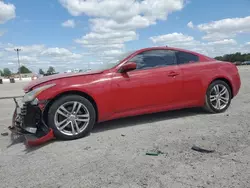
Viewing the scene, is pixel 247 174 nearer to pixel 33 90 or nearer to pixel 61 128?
pixel 61 128

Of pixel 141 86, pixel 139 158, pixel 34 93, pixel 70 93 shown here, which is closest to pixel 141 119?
pixel 141 86

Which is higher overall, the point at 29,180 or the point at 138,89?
the point at 138,89

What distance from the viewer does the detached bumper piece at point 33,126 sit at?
12.2 ft

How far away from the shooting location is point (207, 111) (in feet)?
17.6

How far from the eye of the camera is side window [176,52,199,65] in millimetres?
5026

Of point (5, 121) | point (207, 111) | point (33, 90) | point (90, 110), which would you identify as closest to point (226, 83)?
point (207, 111)

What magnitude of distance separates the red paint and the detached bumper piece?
0.81 ft

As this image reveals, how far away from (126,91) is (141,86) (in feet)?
1.02

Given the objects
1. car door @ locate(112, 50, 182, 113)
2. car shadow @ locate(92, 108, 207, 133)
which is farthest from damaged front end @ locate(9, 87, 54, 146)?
car door @ locate(112, 50, 182, 113)

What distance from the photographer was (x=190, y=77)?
16.2 feet

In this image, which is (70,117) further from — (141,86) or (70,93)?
(141,86)

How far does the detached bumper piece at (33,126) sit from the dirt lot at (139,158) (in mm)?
139

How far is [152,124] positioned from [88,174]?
85.3 inches

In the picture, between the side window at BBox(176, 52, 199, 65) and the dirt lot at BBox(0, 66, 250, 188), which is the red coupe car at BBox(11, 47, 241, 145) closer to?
the side window at BBox(176, 52, 199, 65)
